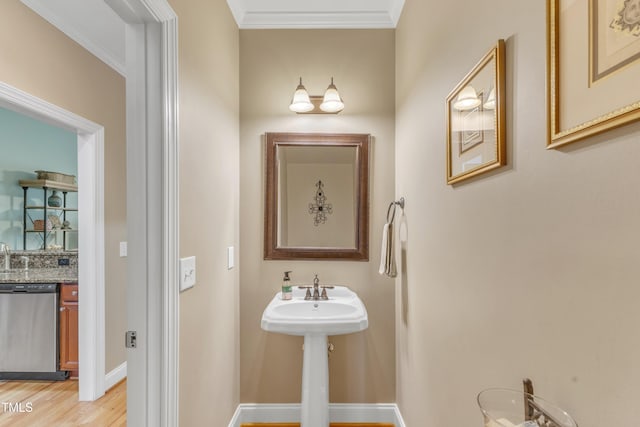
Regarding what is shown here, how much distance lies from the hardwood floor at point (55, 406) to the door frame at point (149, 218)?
1.59 meters

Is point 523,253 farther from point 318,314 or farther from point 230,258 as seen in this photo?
point 230,258

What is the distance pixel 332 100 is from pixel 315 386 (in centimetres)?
171

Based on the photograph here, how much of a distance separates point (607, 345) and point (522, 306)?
9.6 inches

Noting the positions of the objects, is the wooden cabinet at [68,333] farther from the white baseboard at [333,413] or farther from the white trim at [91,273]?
the white baseboard at [333,413]

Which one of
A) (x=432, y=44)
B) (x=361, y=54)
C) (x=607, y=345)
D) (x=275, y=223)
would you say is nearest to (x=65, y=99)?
(x=275, y=223)

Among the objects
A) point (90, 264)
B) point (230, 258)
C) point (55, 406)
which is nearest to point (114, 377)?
point (55, 406)

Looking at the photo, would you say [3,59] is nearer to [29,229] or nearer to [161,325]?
[161,325]

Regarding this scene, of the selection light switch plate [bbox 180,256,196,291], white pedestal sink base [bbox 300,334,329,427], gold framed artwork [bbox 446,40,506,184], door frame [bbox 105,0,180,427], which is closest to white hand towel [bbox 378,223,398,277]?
white pedestal sink base [bbox 300,334,329,427]

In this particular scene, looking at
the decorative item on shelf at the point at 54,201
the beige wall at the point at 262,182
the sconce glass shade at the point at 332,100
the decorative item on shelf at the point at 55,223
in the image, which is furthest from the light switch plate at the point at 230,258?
the decorative item on shelf at the point at 54,201

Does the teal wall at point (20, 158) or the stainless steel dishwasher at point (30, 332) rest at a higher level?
the teal wall at point (20, 158)

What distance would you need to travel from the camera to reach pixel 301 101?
2.08 meters

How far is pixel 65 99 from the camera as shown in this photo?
2.38 m

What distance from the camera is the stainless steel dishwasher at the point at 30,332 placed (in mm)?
2787

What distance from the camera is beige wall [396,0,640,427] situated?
1.82 ft
